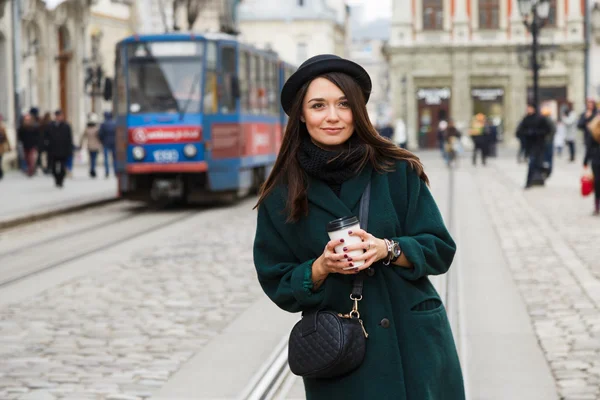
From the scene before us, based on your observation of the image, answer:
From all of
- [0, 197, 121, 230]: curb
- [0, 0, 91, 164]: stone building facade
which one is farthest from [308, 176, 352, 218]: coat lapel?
[0, 0, 91, 164]: stone building facade

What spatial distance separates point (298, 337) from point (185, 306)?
19.7 feet

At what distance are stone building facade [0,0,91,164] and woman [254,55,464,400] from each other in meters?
28.8

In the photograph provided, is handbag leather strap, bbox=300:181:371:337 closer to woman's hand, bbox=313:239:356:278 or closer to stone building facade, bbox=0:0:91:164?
woman's hand, bbox=313:239:356:278

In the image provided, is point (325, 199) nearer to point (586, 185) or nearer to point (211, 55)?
point (586, 185)

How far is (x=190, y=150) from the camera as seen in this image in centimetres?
1984

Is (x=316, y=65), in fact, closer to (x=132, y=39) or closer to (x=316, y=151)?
(x=316, y=151)

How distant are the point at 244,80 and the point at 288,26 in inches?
2608

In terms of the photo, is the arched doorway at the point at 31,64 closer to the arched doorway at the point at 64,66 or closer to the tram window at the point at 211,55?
the arched doorway at the point at 64,66

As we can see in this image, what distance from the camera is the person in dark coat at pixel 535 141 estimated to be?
23266 millimetres

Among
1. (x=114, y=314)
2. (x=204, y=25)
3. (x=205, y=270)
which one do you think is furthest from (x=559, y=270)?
(x=204, y=25)

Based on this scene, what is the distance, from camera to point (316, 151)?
341cm

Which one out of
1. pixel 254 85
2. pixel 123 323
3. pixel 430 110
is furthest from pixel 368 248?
pixel 430 110

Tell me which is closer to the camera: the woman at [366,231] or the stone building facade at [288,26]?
the woman at [366,231]

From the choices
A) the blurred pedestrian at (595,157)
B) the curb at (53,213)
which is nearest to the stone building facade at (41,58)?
the curb at (53,213)
